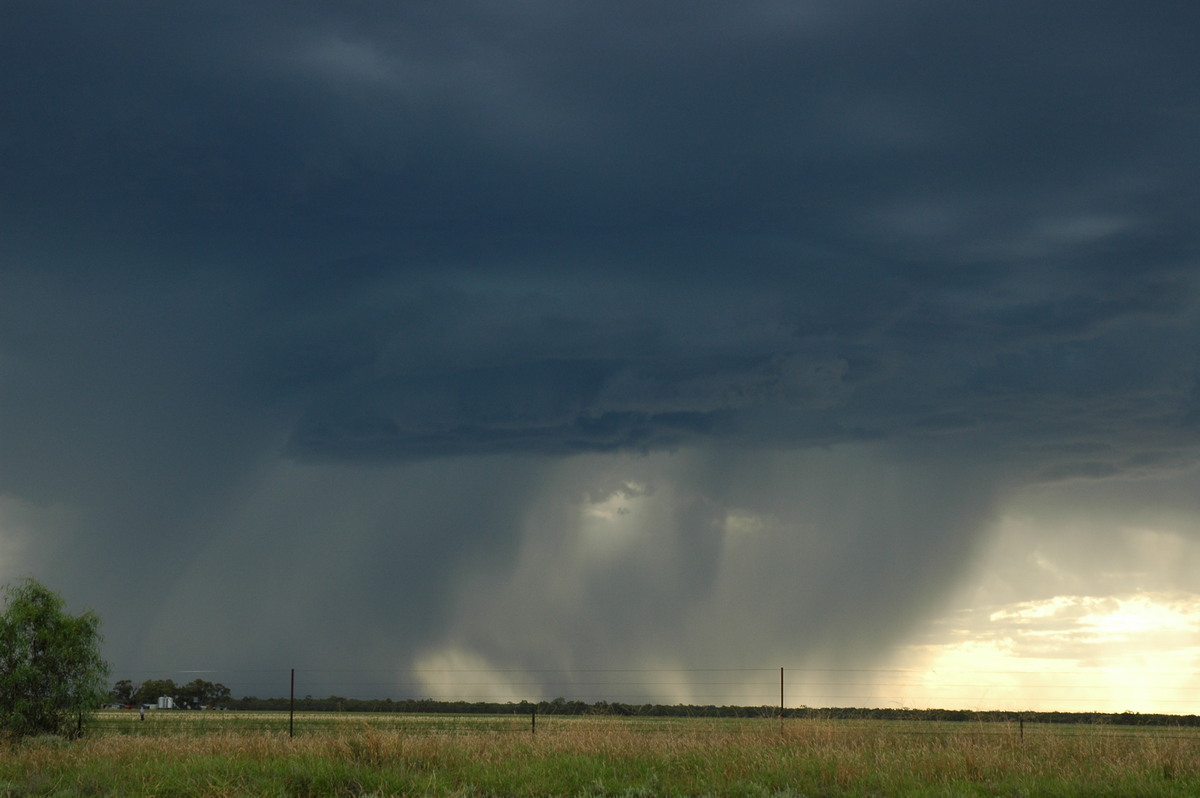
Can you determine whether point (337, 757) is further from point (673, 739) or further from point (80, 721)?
point (80, 721)

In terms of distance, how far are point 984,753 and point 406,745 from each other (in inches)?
560

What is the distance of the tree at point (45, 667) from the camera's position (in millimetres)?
38312

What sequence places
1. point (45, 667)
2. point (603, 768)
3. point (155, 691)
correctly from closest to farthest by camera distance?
point (603, 768)
point (45, 667)
point (155, 691)

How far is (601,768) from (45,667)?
30367mm

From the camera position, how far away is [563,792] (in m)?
19.1

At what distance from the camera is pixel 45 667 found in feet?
130

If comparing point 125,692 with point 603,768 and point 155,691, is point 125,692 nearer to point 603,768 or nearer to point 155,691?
point 155,691

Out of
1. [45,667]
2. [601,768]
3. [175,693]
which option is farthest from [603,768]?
[175,693]

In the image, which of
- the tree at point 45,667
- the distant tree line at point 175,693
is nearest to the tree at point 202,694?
the distant tree line at point 175,693

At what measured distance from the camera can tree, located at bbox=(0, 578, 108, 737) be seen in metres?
38.3

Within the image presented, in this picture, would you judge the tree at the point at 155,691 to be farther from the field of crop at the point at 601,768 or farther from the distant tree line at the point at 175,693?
the field of crop at the point at 601,768

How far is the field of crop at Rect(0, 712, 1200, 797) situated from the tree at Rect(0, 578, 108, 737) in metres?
15.2

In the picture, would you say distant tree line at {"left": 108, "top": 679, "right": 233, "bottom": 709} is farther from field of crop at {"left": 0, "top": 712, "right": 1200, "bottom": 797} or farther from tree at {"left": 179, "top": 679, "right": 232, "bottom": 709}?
field of crop at {"left": 0, "top": 712, "right": 1200, "bottom": 797}

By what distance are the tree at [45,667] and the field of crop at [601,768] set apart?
597 inches
